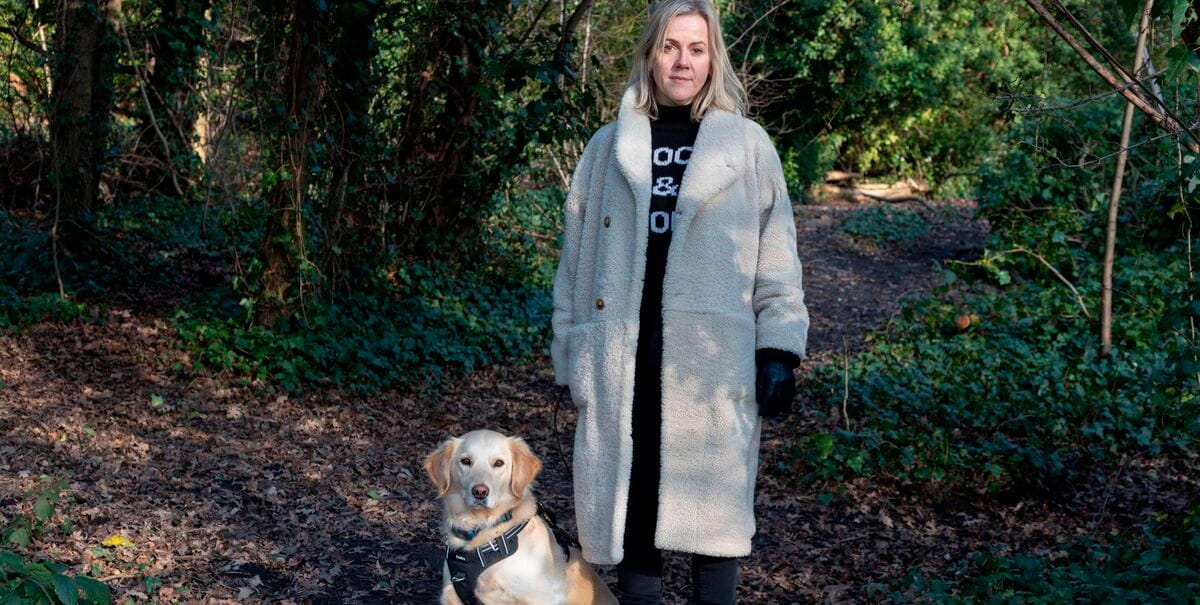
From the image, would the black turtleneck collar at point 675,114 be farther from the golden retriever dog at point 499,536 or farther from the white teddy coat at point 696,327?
the golden retriever dog at point 499,536

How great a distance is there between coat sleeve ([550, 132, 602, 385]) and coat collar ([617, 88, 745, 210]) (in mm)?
164

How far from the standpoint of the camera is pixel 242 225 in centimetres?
816

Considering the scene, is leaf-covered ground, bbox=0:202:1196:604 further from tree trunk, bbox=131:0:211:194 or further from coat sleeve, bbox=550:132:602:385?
tree trunk, bbox=131:0:211:194

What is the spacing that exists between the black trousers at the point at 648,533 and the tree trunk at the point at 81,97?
6788 mm

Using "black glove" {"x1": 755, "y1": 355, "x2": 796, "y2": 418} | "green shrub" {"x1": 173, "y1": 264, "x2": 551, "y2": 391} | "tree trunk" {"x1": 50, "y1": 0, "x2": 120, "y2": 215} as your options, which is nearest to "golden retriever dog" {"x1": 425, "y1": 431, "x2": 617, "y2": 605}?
"black glove" {"x1": 755, "y1": 355, "x2": 796, "y2": 418}

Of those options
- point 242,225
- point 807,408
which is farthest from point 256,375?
point 807,408

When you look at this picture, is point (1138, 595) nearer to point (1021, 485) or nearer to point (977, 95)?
point (1021, 485)

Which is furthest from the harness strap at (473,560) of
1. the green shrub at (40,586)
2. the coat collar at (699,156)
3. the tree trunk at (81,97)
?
the tree trunk at (81,97)

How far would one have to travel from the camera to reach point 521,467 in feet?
11.9

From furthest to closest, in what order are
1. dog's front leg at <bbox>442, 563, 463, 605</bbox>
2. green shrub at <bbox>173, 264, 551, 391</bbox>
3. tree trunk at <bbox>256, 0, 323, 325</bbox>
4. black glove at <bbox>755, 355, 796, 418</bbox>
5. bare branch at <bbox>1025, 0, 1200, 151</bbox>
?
green shrub at <bbox>173, 264, 551, 391</bbox>
tree trunk at <bbox>256, 0, 323, 325</bbox>
bare branch at <bbox>1025, 0, 1200, 151</bbox>
dog's front leg at <bbox>442, 563, 463, 605</bbox>
black glove at <bbox>755, 355, 796, 418</bbox>

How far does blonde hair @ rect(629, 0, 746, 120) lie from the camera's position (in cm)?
333

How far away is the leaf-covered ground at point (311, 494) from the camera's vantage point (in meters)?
4.94

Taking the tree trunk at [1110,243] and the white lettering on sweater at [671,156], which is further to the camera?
the tree trunk at [1110,243]

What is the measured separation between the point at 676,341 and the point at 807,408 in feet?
15.1
